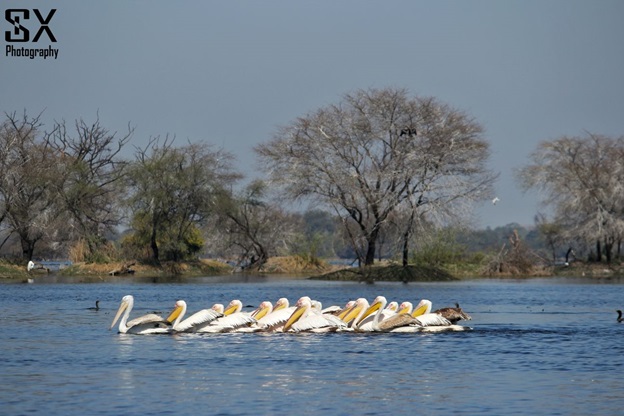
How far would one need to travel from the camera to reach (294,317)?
26.8m

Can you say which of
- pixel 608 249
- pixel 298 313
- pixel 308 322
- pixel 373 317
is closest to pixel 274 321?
pixel 298 313

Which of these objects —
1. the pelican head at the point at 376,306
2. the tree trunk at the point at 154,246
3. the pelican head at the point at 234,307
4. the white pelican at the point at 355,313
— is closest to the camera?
the pelican head at the point at 376,306

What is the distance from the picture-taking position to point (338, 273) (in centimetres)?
5944

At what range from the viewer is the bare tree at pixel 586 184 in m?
71.4

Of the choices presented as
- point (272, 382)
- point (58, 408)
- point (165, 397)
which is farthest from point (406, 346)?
point (58, 408)

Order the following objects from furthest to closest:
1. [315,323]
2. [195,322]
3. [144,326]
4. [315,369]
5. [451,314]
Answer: [451,314], [315,323], [195,322], [144,326], [315,369]

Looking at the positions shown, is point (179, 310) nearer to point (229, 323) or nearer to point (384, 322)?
point (229, 323)

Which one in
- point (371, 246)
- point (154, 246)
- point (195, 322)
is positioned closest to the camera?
point (195, 322)

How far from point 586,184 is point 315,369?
55468 millimetres

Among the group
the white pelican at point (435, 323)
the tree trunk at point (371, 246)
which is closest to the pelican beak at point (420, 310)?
the white pelican at point (435, 323)

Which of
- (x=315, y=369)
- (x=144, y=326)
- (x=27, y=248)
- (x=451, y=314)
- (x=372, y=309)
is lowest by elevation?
(x=315, y=369)

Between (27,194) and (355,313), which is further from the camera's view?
(27,194)

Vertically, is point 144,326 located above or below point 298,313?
below

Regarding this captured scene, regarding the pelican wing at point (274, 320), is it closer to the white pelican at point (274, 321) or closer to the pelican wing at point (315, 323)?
the white pelican at point (274, 321)
